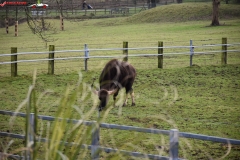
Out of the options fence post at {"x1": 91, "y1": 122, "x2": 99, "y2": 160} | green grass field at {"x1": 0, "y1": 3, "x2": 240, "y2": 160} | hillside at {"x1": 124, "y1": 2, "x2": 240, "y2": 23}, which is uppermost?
hillside at {"x1": 124, "y1": 2, "x2": 240, "y2": 23}

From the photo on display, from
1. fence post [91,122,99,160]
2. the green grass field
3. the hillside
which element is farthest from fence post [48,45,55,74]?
the hillside

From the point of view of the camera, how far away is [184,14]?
Result: 179ft

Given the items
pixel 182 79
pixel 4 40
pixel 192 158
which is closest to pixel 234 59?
pixel 182 79

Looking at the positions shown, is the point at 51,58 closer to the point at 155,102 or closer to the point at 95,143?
the point at 95,143

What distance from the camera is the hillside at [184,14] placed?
53.5 m

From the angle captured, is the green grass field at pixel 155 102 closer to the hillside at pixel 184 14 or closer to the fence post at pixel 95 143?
the fence post at pixel 95 143

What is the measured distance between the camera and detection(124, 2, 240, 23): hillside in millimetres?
53469

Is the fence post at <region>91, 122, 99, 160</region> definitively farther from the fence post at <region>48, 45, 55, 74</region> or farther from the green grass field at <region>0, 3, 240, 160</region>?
the fence post at <region>48, 45, 55, 74</region>

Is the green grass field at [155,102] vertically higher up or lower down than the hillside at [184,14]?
lower down

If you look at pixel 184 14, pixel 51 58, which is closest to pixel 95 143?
pixel 51 58

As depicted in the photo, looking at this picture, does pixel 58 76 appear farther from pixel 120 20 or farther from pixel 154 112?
pixel 120 20

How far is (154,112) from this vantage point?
11.6 meters

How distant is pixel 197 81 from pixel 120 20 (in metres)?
39.5

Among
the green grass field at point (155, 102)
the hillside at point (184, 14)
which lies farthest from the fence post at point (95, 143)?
the hillside at point (184, 14)
